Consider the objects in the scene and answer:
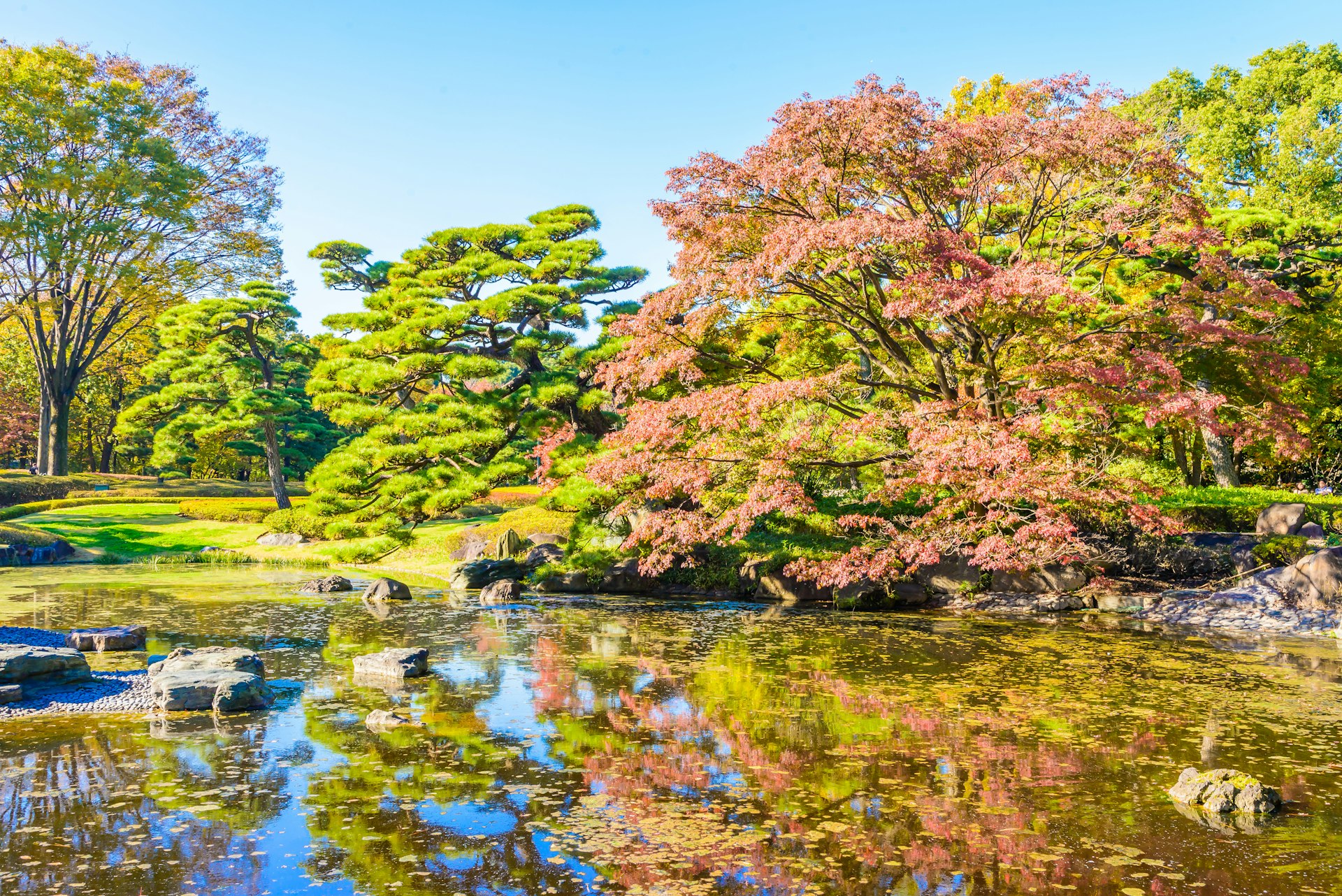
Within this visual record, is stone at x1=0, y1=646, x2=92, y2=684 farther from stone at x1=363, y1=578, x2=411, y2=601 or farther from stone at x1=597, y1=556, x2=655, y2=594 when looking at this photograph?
stone at x1=597, y1=556, x2=655, y2=594

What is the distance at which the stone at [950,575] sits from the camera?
14.0 m

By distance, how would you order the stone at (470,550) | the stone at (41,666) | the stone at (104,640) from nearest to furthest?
1. the stone at (41,666)
2. the stone at (104,640)
3. the stone at (470,550)

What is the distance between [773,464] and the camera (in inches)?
502

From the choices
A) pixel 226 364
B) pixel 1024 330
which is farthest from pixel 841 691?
pixel 226 364

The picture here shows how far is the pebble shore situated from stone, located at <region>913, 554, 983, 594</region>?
10511 millimetres

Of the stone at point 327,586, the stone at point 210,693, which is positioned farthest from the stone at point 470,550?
the stone at point 210,693

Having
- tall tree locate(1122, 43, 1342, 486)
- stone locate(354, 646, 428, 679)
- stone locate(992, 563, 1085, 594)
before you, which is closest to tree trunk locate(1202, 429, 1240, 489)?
tall tree locate(1122, 43, 1342, 486)

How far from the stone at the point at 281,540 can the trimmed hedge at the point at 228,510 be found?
1.60 m

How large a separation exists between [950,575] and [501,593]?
722 centimetres

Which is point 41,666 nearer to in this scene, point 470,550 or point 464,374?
point 464,374

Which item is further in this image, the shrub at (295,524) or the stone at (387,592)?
the shrub at (295,524)

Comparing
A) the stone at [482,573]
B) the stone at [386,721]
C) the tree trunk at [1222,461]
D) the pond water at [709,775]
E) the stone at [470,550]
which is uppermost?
the tree trunk at [1222,461]

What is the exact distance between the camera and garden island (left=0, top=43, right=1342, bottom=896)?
4.94 meters

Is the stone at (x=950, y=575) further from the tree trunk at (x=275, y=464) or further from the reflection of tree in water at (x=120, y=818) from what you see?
the tree trunk at (x=275, y=464)
